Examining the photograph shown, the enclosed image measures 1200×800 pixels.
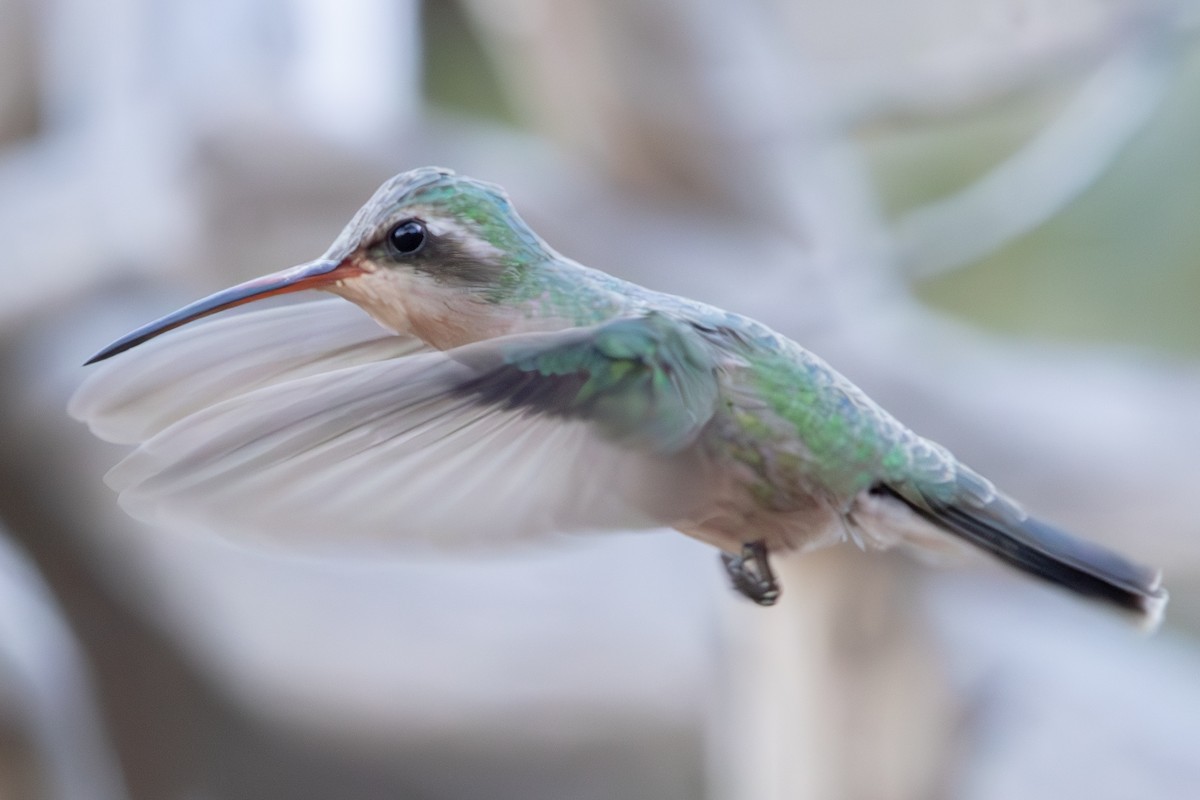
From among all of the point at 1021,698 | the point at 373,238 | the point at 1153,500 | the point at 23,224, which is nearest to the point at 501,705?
the point at 1021,698

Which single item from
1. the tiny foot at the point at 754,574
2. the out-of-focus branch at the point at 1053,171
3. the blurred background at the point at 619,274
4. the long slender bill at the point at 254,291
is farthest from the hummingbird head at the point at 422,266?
the out-of-focus branch at the point at 1053,171

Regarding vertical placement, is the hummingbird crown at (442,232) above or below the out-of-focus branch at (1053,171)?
below

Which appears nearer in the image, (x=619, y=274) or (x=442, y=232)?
(x=442, y=232)

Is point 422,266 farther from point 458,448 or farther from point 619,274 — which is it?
point 619,274

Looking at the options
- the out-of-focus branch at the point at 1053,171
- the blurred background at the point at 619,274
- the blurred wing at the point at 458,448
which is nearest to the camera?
the blurred wing at the point at 458,448

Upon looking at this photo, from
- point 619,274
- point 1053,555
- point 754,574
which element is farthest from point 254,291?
point 619,274

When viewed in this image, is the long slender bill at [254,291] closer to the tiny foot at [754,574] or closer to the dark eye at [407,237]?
the dark eye at [407,237]
